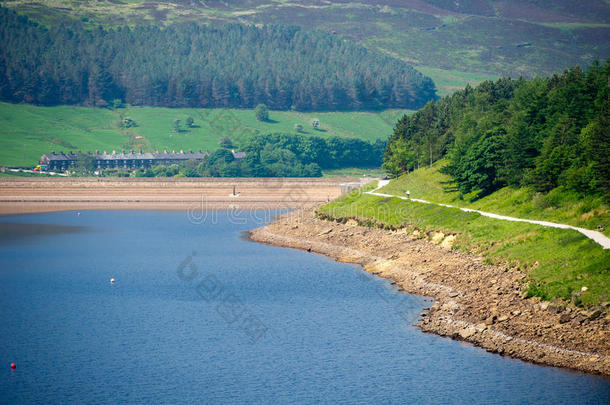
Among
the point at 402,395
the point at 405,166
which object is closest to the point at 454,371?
the point at 402,395

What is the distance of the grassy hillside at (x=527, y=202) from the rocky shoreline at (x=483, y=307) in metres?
9.72

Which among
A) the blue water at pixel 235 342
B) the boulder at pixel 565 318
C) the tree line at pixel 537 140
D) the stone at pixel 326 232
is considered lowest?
the stone at pixel 326 232

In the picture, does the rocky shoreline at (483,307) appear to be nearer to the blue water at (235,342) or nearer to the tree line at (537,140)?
the blue water at (235,342)

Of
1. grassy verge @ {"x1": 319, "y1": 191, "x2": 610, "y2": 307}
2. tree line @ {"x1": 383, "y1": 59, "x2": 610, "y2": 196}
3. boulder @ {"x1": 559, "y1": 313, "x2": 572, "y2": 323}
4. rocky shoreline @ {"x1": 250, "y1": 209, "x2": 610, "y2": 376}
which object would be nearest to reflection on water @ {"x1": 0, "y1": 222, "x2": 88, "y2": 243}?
grassy verge @ {"x1": 319, "y1": 191, "x2": 610, "y2": 307}

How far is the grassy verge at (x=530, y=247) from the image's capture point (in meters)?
55.4

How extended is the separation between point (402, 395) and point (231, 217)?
400ft

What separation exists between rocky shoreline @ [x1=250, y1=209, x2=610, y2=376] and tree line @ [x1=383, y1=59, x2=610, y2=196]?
1503 cm

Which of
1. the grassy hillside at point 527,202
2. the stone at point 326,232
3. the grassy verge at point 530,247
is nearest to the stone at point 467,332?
the grassy verge at point 530,247

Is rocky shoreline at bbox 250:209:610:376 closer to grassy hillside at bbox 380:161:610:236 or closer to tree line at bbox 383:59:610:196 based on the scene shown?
grassy hillside at bbox 380:161:610:236

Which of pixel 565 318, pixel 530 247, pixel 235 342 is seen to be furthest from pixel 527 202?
pixel 235 342

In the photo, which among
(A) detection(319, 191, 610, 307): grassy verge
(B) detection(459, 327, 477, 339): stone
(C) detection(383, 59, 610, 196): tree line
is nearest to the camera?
(A) detection(319, 191, 610, 307): grassy verge

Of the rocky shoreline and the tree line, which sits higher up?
the tree line

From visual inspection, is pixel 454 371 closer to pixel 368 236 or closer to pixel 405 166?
pixel 368 236

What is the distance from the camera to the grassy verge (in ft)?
182
